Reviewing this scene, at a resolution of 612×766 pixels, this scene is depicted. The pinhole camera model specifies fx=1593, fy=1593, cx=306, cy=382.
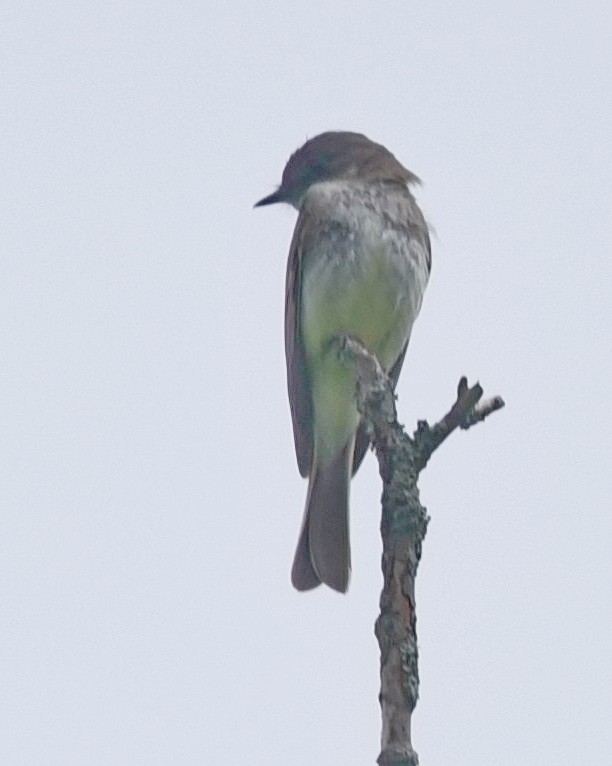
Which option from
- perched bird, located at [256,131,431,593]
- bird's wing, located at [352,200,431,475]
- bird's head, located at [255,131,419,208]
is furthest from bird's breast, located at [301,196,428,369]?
bird's head, located at [255,131,419,208]

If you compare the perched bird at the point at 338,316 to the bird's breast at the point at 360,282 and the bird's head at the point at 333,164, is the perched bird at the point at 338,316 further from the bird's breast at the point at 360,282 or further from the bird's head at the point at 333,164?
the bird's head at the point at 333,164

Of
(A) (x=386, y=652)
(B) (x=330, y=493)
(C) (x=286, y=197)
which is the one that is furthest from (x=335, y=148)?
(A) (x=386, y=652)

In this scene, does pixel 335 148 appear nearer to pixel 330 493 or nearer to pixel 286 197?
pixel 286 197

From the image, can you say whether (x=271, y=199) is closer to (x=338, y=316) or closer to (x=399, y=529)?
(x=338, y=316)

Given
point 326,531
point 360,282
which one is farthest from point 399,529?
point 360,282

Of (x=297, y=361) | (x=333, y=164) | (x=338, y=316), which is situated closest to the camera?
(x=338, y=316)

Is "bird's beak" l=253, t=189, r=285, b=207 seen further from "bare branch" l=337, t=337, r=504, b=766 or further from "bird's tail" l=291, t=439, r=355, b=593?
"bare branch" l=337, t=337, r=504, b=766
